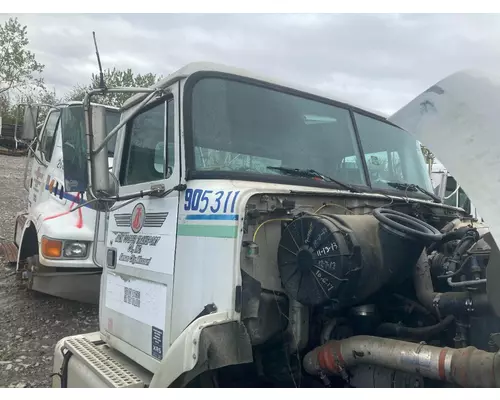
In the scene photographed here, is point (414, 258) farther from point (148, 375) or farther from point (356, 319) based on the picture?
point (148, 375)

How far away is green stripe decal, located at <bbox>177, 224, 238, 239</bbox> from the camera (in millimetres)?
2299

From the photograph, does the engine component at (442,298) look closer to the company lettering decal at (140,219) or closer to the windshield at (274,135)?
the windshield at (274,135)

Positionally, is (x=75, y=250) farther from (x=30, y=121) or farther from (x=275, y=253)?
(x=275, y=253)

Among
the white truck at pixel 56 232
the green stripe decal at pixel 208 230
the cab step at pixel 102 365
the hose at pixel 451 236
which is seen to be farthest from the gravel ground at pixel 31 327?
the hose at pixel 451 236

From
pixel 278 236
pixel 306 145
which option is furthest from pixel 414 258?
pixel 306 145

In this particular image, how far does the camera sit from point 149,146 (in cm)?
321

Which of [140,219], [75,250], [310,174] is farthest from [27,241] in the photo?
[310,174]

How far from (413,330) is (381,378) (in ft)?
0.94

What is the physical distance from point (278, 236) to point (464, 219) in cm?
140

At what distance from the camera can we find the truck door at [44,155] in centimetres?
619

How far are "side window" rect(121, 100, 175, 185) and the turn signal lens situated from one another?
6.92 ft

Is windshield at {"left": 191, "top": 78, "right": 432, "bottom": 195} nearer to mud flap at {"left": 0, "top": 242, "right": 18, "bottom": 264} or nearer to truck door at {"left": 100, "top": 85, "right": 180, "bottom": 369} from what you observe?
truck door at {"left": 100, "top": 85, "right": 180, "bottom": 369}

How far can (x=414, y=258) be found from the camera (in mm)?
2307

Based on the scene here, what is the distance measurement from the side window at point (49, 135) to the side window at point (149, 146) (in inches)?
125
